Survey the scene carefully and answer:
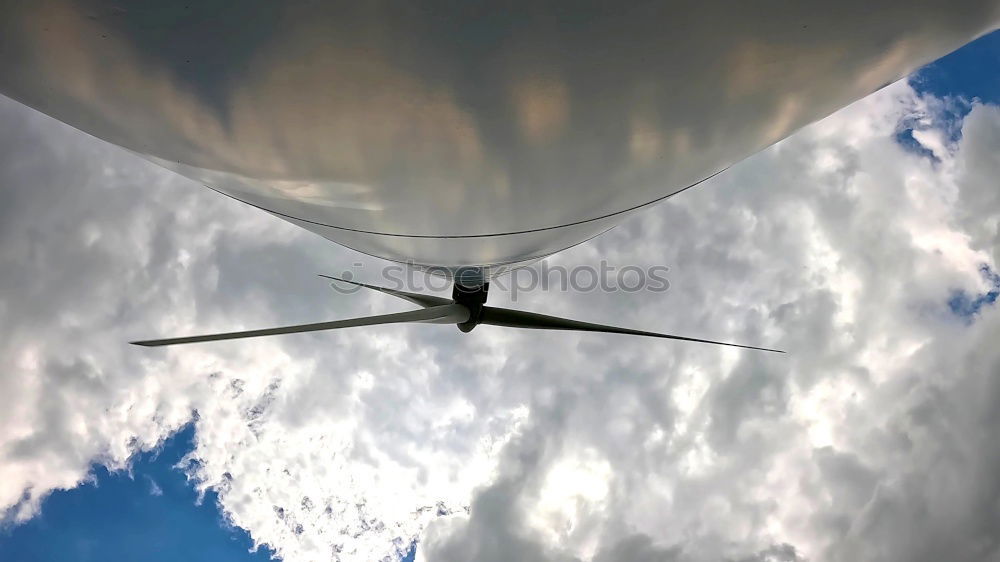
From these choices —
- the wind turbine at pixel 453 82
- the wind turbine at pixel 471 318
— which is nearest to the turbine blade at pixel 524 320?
the wind turbine at pixel 471 318

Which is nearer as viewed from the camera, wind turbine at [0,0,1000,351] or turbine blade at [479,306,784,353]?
wind turbine at [0,0,1000,351]

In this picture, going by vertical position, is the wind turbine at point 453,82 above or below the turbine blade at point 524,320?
below

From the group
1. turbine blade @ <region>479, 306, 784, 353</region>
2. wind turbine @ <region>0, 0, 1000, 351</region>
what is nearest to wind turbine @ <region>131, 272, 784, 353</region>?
turbine blade @ <region>479, 306, 784, 353</region>

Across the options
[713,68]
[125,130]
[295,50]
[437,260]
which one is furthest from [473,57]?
[437,260]

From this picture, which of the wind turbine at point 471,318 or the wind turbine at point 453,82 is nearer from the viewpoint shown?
the wind turbine at point 453,82

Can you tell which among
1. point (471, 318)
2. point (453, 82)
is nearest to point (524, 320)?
point (471, 318)

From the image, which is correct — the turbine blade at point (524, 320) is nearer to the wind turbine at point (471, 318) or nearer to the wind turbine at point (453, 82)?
the wind turbine at point (471, 318)

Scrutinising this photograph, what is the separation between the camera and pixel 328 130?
4.54 meters

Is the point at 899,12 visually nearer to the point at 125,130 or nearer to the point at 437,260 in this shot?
the point at 125,130

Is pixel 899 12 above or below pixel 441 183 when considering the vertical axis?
above

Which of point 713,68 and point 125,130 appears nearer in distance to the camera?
point 713,68

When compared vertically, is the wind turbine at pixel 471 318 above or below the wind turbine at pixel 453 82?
above

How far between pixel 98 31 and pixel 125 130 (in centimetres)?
159

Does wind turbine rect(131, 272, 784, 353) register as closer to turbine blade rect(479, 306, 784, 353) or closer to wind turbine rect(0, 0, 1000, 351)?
turbine blade rect(479, 306, 784, 353)
